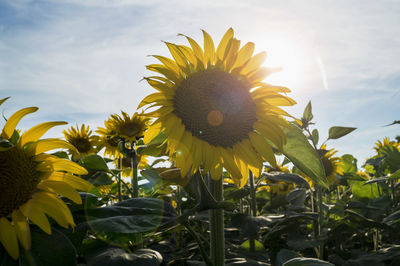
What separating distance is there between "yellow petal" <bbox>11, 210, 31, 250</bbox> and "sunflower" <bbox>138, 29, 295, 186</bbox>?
0.59 metres

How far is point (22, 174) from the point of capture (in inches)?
48.7

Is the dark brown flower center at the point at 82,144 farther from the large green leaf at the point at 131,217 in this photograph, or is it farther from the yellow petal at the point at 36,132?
the large green leaf at the point at 131,217

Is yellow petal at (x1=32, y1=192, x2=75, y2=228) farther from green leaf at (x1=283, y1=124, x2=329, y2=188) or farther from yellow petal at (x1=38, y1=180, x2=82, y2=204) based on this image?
green leaf at (x1=283, y1=124, x2=329, y2=188)

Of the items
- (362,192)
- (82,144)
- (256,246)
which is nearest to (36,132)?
(256,246)

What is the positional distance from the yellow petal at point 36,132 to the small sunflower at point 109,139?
2133 mm

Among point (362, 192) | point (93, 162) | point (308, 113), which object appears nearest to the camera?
point (93, 162)

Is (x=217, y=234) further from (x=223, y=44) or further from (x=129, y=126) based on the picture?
(x=129, y=126)

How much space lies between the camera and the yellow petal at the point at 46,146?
50.9 inches

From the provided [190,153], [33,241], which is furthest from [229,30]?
[33,241]

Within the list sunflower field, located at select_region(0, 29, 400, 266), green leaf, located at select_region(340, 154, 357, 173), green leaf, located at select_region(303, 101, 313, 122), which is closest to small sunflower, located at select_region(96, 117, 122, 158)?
sunflower field, located at select_region(0, 29, 400, 266)

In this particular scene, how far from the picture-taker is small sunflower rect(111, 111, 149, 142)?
3.24 metres

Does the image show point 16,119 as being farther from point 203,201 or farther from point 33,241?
point 203,201

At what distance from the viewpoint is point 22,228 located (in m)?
1.16

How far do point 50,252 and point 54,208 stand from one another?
158 mm
